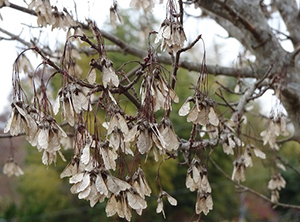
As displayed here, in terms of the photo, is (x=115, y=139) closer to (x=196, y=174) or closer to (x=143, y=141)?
(x=143, y=141)

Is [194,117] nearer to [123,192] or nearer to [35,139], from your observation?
[123,192]

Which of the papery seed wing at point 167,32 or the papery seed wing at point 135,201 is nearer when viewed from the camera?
the papery seed wing at point 135,201

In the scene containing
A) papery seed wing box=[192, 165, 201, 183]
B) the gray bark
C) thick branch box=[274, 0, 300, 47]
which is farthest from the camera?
thick branch box=[274, 0, 300, 47]

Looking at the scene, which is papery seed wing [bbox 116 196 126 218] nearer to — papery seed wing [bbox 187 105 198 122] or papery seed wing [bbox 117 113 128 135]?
papery seed wing [bbox 117 113 128 135]

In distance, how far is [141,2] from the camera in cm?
119

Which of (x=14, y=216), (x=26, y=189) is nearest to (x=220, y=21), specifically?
(x=14, y=216)

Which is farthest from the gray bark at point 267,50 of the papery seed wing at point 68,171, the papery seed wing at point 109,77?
the papery seed wing at point 68,171

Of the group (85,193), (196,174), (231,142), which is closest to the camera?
(85,193)

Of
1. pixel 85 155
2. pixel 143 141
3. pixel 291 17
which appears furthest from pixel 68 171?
pixel 291 17

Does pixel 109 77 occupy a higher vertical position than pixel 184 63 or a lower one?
lower

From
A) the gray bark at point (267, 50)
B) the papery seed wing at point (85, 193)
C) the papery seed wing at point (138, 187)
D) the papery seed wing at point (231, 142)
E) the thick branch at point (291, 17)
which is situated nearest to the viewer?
the papery seed wing at point (85, 193)

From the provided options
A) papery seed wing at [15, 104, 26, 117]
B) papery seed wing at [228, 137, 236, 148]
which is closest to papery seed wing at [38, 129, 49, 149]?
papery seed wing at [15, 104, 26, 117]

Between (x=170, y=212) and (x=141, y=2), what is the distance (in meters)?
6.29

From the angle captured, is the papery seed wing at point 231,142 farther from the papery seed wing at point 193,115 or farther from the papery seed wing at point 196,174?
the papery seed wing at point 193,115
